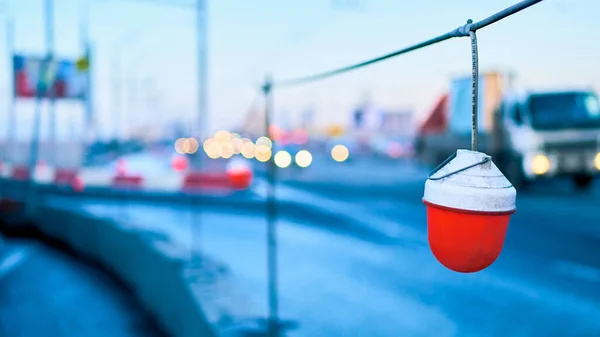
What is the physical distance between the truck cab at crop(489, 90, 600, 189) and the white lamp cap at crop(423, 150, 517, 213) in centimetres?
1307

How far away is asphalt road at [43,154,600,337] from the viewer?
5.52 m

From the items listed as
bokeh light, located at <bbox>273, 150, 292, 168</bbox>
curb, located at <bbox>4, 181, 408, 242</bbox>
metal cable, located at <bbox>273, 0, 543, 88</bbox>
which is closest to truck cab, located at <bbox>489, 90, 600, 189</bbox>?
curb, located at <bbox>4, 181, 408, 242</bbox>

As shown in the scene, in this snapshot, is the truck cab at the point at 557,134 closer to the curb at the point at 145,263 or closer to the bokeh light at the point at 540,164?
the bokeh light at the point at 540,164

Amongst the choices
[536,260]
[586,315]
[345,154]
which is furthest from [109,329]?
[345,154]

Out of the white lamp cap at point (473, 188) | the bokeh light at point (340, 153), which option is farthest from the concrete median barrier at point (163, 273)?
the bokeh light at point (340, 153)

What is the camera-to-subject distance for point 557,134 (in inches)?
547

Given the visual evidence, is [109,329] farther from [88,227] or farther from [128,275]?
[88,227]

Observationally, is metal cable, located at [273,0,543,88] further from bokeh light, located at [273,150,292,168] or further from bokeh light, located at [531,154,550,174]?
bokeh light, located at [273,150,292,168]

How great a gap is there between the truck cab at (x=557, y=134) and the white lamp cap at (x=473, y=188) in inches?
515

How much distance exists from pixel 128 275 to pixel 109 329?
4.76 ft

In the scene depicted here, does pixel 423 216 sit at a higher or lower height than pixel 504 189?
lower

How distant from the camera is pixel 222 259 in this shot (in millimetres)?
8789

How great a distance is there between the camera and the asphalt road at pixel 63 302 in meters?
6.13

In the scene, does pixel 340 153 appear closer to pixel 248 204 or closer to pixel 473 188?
pixel 248 204
